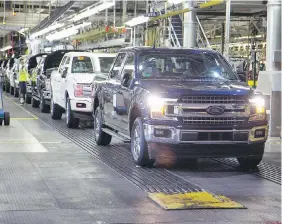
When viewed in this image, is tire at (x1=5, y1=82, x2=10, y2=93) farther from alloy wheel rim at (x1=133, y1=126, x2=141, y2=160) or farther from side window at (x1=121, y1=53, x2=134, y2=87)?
alloy wheel rim at (x1=133, y1=126, x2=141, y2=160)

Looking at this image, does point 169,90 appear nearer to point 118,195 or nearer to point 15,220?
point 118,195

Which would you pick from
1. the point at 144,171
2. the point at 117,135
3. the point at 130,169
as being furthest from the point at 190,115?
the point at 117,135

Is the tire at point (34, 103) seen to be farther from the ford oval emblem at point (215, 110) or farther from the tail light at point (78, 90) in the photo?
the ford oval emblem at point (215, 110)

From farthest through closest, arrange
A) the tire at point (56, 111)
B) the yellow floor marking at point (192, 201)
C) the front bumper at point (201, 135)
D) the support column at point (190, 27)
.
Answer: the support column at point (190, 27)
the tire at point (56, 111)
the front bumper at point (201, 135)
the yellow floor marking at point (192, 201)

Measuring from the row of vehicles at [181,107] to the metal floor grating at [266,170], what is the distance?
0.69 ft

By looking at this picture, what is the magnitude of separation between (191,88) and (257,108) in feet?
3.54

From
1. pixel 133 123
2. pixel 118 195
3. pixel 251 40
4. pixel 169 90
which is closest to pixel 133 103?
pixel 133 123

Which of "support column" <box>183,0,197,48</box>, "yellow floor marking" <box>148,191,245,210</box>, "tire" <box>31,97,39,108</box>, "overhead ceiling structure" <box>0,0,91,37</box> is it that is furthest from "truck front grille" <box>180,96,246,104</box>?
"overhead ceiling structure" <box>0,0,91,37</box>

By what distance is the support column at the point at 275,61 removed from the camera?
42.9 feet

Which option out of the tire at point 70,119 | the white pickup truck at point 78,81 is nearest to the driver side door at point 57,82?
the white pickup truck at point 78,81

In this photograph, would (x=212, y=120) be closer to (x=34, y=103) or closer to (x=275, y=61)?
(x=275, y=61)

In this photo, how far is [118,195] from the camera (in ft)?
24.2

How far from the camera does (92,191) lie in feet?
25.0

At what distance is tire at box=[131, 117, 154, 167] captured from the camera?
922 cm
